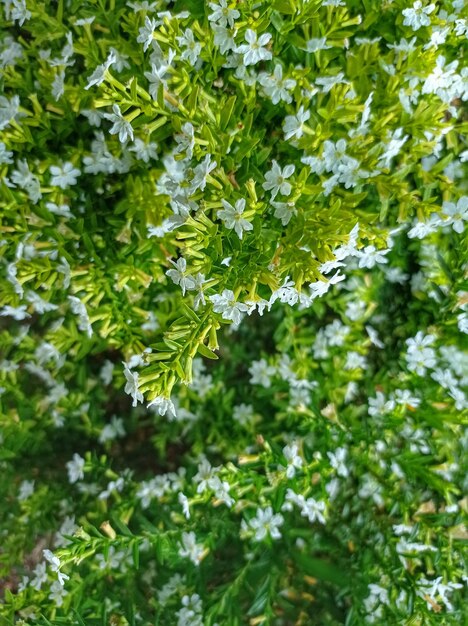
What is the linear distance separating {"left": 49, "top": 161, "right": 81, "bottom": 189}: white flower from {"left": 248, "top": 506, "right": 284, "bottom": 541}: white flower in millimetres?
1488

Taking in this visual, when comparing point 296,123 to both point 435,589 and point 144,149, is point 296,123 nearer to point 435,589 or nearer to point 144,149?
point 144,149

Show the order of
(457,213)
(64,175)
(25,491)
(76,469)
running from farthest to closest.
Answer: (25,491)
(76,469)
(64,175)
(457,213)

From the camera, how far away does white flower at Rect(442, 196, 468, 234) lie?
6.85 feet

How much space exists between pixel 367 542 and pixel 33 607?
54.7 inches

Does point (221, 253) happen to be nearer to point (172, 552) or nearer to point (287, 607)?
point (172, 552)

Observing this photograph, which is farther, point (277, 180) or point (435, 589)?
point (435, 589)

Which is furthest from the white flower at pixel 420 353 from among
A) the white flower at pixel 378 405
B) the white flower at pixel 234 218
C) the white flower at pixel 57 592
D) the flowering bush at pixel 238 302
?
the white flower at pixel 57 592

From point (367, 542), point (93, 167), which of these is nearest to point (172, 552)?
point (367, 542)

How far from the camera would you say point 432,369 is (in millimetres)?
2605

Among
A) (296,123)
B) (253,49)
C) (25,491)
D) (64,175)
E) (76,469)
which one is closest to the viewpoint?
(253,49)

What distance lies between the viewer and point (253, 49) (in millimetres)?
1876

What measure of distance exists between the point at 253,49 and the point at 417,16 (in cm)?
57

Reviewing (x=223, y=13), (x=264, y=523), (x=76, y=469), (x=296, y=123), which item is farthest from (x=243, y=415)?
(x=223, y=13)

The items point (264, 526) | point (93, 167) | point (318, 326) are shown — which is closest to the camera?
point (93, 167)
